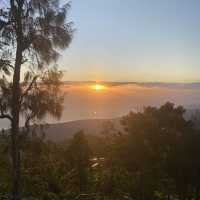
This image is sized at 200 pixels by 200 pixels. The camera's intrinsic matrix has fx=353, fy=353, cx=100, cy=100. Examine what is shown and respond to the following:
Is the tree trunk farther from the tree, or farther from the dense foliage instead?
the dense foliage

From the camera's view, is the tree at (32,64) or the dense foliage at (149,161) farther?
the dense foliage at (149,161)

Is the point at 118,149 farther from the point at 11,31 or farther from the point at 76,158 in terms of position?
the point at 11,31

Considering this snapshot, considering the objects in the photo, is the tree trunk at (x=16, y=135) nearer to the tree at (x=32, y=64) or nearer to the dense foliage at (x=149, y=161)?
the tree at (x=32, y=64)

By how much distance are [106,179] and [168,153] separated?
8.44 meters

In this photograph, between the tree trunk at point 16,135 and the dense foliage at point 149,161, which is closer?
the tree trunk at point 16,135

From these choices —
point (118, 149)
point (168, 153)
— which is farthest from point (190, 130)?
point (118, 149)

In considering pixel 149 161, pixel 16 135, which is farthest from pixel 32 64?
pixel 149 161

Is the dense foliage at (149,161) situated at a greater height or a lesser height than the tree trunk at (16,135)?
lesser

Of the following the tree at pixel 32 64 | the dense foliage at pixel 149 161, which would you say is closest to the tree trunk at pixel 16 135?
the tree at pixel 32 64

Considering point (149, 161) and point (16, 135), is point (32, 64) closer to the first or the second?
point (16, 135)

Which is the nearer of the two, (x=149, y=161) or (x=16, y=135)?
(x=16, y=135)

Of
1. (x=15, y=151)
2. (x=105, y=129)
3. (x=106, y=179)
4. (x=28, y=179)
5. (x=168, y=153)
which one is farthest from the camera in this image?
(x=105, y=129)

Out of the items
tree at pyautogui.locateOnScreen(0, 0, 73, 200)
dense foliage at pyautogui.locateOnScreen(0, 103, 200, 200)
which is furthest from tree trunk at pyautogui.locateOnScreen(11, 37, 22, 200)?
dense foliage at pyautogui.locateOnScreen(0, 103, 200, 200)

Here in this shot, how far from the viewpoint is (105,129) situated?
6069 cm
